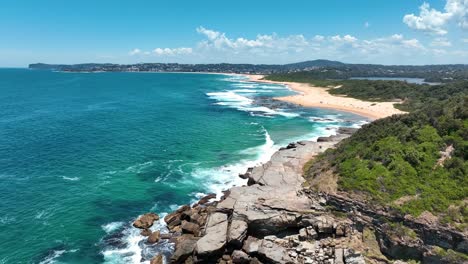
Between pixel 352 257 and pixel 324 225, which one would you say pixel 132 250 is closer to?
pixel 324 225

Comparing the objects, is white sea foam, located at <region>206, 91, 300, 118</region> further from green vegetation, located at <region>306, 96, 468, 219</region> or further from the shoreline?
the shoreline

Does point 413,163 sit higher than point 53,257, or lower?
higher

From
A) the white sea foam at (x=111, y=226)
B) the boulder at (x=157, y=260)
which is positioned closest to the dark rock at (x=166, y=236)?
the boulder at (x=157, y=260)

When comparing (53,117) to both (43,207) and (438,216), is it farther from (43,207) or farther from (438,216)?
(438,216)

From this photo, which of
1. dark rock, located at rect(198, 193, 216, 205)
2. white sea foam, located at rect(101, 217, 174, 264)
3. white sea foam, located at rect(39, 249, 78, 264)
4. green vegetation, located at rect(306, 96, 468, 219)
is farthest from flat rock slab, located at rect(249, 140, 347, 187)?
white sea foam, located at rect(39, 249, 78, 264)

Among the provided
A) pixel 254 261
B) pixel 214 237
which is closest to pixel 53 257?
pixel 214 237

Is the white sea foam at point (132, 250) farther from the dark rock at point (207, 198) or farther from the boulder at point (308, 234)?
the boulder at point (308, 234)

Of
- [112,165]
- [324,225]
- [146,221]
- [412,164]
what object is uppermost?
[412,164]
